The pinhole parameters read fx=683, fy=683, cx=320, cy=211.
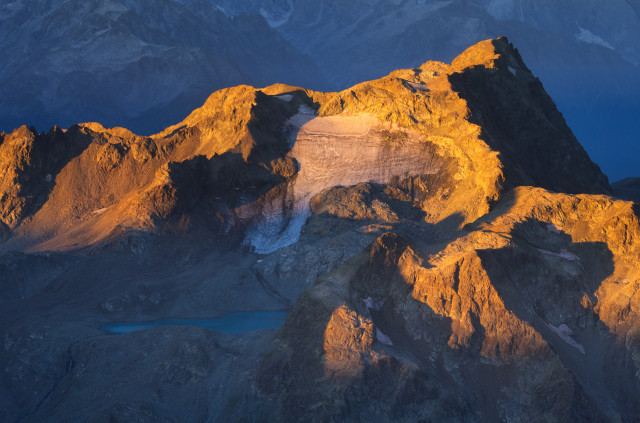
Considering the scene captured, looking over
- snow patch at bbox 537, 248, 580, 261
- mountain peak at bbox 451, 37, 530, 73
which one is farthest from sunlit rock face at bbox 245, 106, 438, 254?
snow patch at bbox 537, 248, 580, 261

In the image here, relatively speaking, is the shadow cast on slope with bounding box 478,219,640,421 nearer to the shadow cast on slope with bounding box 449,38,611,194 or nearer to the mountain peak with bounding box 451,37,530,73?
the shadow cast on slope with bounding box 449,38,611,194

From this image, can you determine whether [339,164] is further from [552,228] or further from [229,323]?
[552,228]

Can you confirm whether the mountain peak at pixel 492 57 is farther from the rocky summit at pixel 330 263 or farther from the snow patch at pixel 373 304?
the snow patch at pixel 373 304

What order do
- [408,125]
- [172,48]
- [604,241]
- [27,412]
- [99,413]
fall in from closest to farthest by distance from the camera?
[99,413] → [27,412] → [604,241] → [408,125] → [172,48]

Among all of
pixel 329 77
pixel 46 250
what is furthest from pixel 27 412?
pixel 329 77

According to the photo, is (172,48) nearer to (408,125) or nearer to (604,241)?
(408,125)
